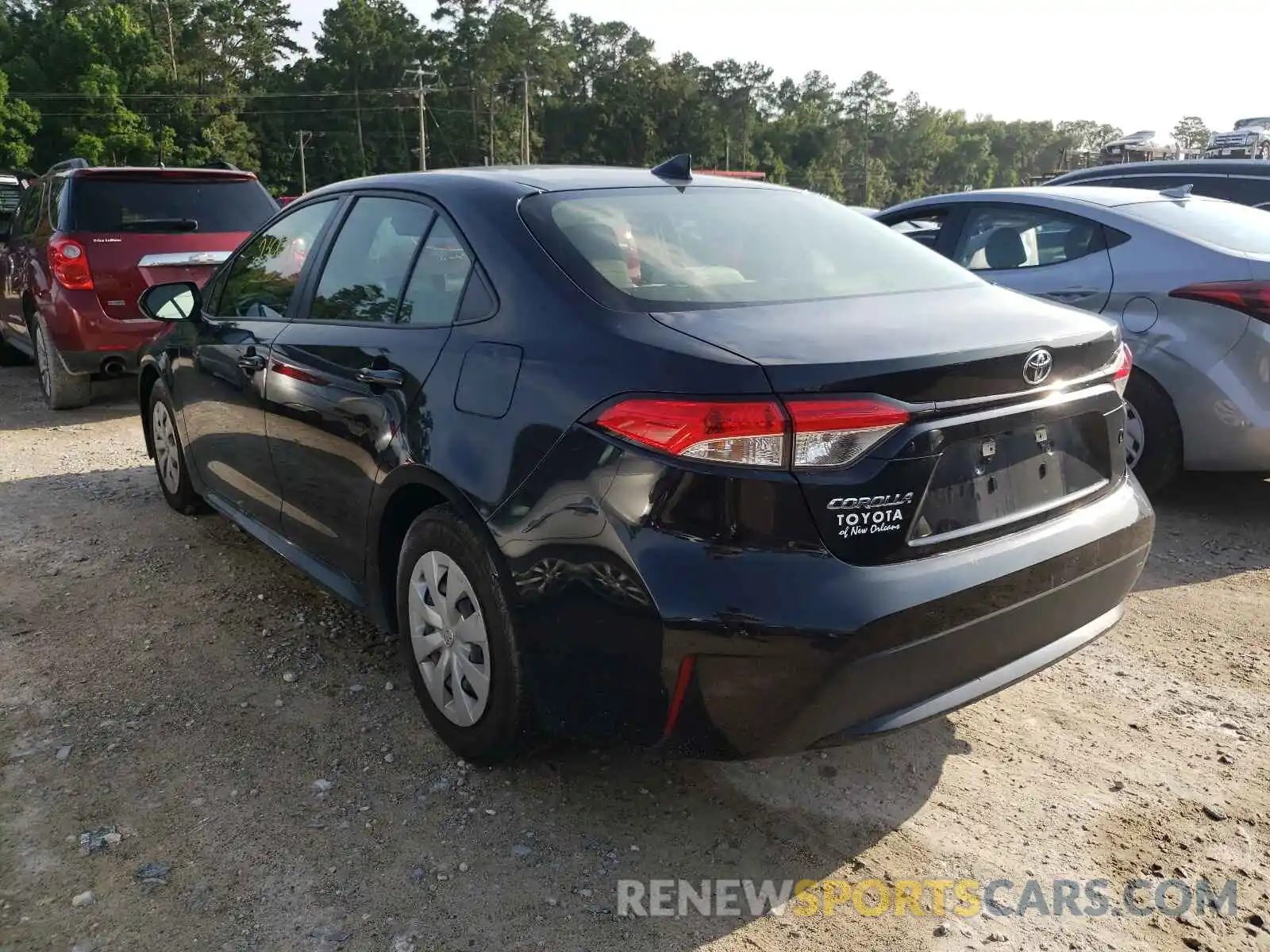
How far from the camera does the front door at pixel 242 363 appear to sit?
3.76 metres

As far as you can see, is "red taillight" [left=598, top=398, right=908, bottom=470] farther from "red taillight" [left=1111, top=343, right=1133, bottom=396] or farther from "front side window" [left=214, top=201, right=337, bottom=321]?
"front side window" [left=214, top=201, right=337, bottom=321]

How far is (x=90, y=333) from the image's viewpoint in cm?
720

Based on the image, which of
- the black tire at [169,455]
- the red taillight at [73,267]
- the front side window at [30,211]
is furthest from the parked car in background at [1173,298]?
the front side window at [30,211]

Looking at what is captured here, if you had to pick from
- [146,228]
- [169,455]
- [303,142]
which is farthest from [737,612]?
[303,142]

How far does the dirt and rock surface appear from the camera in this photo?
233 cm

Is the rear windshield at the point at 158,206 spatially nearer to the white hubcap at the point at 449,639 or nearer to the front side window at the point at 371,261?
the front side window at the point at 371,261

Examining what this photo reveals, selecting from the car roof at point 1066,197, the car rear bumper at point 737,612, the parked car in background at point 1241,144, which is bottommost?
the car rear bumper at point 737,612

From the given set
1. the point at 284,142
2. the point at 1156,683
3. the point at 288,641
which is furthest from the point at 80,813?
the point at 284,142

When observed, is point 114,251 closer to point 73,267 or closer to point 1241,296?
point 73,267

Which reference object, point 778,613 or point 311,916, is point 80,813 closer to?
point 311,916

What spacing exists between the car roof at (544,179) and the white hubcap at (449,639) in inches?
44.4

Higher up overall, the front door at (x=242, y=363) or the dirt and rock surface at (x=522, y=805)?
the front door at (x=242, y=363)

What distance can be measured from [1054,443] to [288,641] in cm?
271

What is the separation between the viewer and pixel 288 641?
3.80 m
